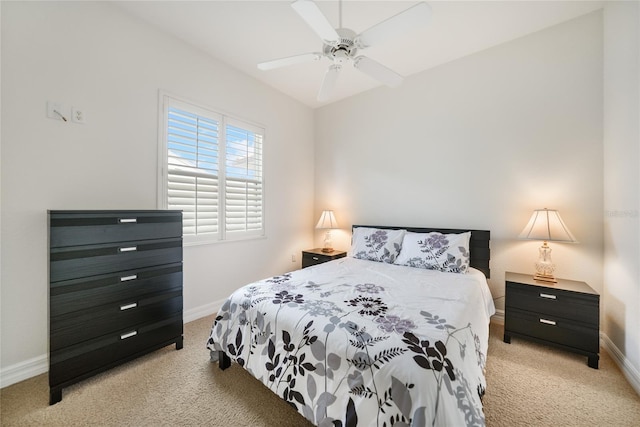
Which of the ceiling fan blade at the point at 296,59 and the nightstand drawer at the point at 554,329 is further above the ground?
the ceiling fan blade at the point at 296,59

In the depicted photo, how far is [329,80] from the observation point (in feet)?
6.70

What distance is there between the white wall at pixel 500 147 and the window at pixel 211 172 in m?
1.53

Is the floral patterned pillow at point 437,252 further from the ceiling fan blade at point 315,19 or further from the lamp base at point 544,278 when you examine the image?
the ceiling fan blade at point 315,19

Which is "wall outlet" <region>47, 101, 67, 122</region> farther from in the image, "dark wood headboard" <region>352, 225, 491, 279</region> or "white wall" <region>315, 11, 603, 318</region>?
"dark wood headboard" <region>352, 225, 491, 279</region>

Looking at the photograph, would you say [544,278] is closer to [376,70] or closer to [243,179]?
[376,70]

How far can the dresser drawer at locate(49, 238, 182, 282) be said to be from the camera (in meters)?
1.53

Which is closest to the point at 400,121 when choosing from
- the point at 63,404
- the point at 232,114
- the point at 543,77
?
the point at 543,77

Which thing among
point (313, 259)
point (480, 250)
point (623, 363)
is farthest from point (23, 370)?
point (623, 363)

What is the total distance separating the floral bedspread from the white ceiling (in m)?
2.16

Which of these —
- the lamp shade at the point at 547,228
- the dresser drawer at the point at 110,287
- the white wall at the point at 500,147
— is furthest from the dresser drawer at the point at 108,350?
the lamp shade at the point at 547,228

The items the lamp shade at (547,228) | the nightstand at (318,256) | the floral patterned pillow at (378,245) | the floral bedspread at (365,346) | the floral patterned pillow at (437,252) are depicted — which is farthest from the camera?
the nightstand at (318,256)

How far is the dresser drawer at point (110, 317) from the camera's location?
153cm

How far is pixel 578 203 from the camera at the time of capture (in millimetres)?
2242

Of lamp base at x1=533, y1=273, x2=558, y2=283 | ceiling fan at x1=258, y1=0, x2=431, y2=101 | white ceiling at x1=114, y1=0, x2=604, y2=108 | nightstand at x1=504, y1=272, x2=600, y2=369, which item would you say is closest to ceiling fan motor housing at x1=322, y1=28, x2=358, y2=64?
ceiling fan at x1=258, y1=0, x2=431, y2=101
